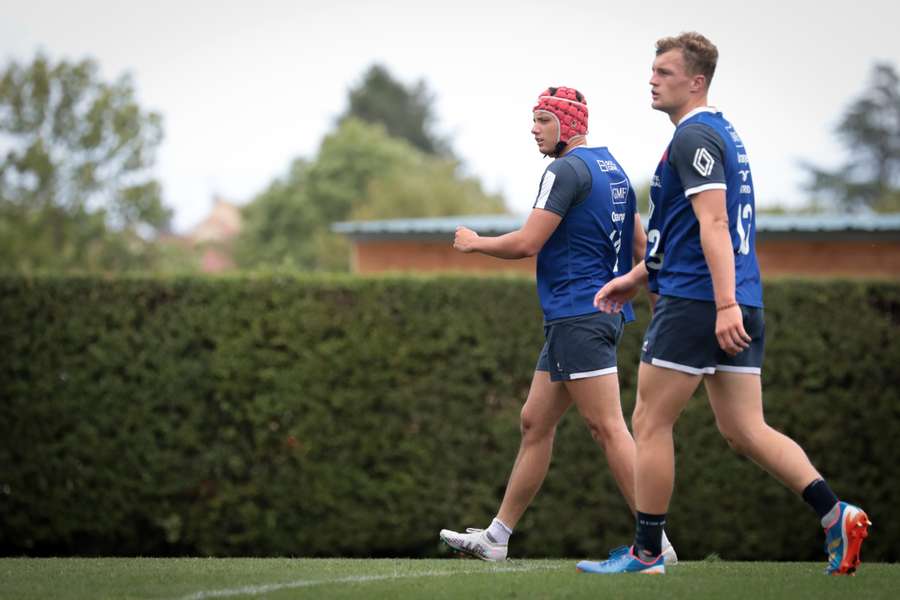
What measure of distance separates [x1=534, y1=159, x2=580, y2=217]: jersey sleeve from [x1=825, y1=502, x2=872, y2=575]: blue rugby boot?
2.03 metres

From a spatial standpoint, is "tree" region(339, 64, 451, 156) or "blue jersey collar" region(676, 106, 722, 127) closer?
"blue jersey collar" region(676, 106, 722, 127)

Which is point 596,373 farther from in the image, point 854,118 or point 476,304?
point 854,118

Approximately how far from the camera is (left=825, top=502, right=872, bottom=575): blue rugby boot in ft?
17.7

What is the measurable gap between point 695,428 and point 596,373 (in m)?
5.84

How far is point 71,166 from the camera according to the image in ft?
101

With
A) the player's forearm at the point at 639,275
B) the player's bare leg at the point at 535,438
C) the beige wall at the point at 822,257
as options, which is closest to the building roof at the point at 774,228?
the beige wall at the point at 822,257

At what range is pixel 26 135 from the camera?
30.7 m

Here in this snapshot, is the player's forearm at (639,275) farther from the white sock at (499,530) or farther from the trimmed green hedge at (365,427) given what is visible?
the trimmed green hedge at (365,427)

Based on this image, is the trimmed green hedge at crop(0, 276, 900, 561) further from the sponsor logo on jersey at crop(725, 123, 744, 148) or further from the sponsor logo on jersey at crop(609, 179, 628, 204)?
the sponsor logo on jersey at crop(725, 123, 744, 148)

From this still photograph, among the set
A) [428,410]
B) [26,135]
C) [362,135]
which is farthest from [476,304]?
[362,135]

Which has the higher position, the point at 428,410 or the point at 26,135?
the point at 26,135

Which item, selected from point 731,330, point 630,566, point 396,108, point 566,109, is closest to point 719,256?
point 731,330

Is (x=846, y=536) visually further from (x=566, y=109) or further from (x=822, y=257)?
(x=822, y=257)

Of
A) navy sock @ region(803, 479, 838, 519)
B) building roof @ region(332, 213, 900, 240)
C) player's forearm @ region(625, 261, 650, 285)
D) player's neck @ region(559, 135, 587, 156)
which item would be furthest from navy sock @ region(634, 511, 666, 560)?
building roof @ region(332, 213, 900, 240)
